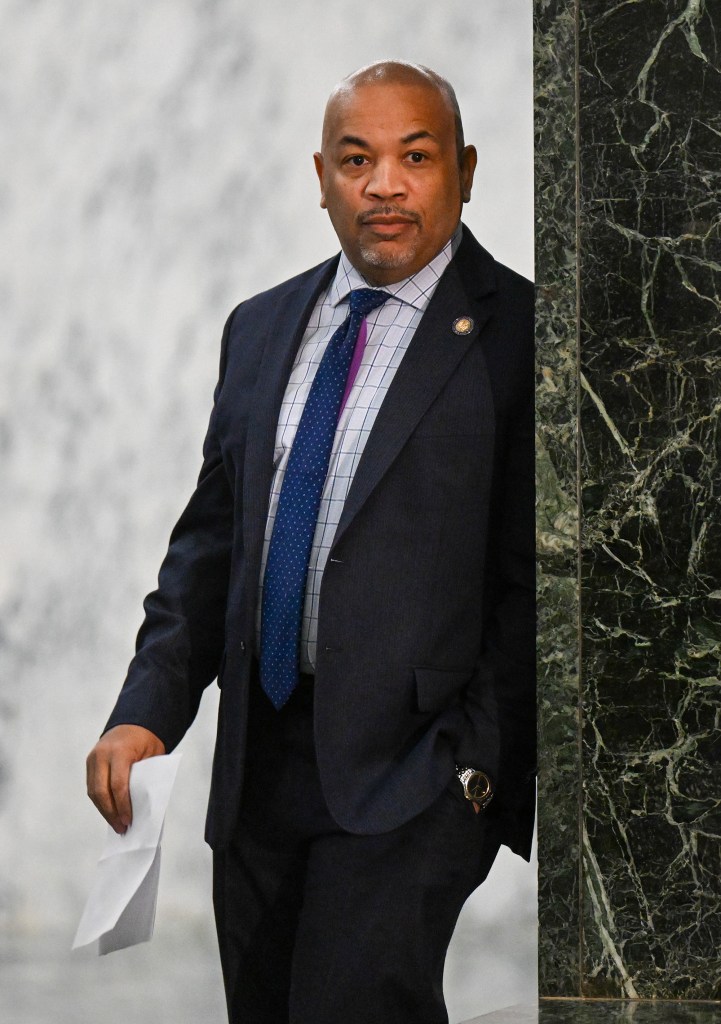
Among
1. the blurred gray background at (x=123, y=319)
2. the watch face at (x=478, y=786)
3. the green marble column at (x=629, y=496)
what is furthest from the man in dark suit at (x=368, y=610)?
the blurred gray background at (x=123, y=319)

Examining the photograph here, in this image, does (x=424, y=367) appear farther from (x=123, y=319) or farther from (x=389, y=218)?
(x=123, y=319)

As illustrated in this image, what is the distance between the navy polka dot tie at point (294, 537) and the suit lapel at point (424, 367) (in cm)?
8

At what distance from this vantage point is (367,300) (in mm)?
2375

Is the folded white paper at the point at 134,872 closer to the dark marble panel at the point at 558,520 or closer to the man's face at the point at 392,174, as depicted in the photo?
the dark marble panel at the point at 558,520

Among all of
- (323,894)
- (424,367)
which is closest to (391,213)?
(424,367)

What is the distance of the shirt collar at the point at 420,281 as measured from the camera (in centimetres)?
237

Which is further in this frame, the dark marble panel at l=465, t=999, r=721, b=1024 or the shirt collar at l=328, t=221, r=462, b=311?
the shirt collar at l=328, t=221, r=462, b=311

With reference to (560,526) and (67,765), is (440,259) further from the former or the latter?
(67,765)

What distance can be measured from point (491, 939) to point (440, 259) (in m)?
2.78

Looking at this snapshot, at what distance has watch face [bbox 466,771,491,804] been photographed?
217cm

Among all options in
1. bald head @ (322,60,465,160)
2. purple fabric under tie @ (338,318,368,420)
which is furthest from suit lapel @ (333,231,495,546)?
bald head @ (322,60,465,160)

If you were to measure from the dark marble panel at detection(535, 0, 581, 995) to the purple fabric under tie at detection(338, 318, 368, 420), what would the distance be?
31 cm

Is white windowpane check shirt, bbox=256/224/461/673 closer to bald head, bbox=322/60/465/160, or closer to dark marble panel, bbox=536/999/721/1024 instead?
bald head, bbox=322/60/465/160

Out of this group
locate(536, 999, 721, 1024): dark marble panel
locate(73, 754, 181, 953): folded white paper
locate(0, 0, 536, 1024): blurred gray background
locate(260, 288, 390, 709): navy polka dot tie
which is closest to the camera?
locate(536, 999, 721, 1024): dark marble panel
